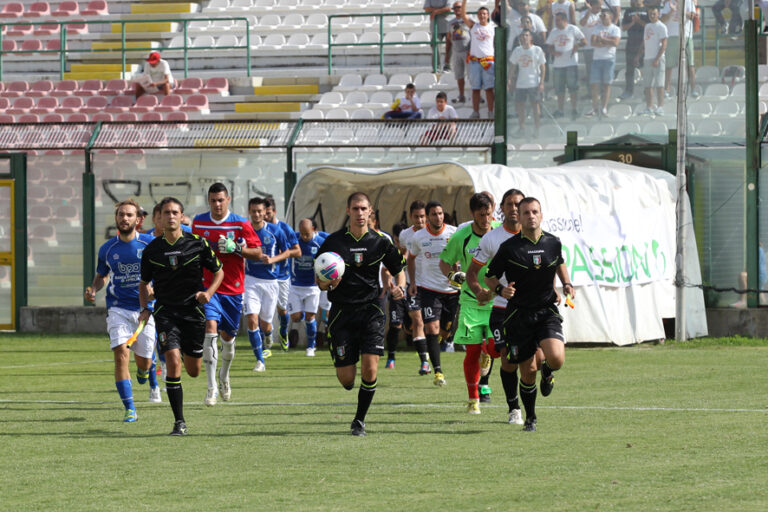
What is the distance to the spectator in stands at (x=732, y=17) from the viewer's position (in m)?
22.6

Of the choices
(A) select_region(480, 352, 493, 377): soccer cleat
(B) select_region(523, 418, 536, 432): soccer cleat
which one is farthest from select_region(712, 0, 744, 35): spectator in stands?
(B) select_region(523, 418, 536, 432): soccer cleat

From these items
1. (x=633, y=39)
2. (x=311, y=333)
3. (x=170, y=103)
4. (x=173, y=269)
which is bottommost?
(x=311, y=333)

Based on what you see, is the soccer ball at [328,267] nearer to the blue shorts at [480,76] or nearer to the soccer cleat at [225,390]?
the soccer cleat at [225,390]

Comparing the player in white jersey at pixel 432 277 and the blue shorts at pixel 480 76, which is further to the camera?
the blue shorts at pixel 480 76

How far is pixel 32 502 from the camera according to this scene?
7750mm

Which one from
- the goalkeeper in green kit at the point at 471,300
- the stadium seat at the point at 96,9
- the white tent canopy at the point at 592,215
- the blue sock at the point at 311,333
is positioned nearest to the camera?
the goalkeeper in green kit at the point at 471,300

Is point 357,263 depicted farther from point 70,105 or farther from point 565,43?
point 70,105

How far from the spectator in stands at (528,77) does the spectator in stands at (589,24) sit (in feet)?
2.42

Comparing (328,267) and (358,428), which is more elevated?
(328,267)

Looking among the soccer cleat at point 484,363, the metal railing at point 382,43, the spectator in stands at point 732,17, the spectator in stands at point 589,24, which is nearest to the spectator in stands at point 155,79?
the metal railing at point 382,43

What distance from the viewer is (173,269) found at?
11.3 meters

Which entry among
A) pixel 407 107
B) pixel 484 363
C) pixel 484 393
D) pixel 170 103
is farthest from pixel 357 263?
pixel 170 103

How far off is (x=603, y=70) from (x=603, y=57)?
22 cm

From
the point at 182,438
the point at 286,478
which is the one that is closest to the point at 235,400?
the point at 182,438
